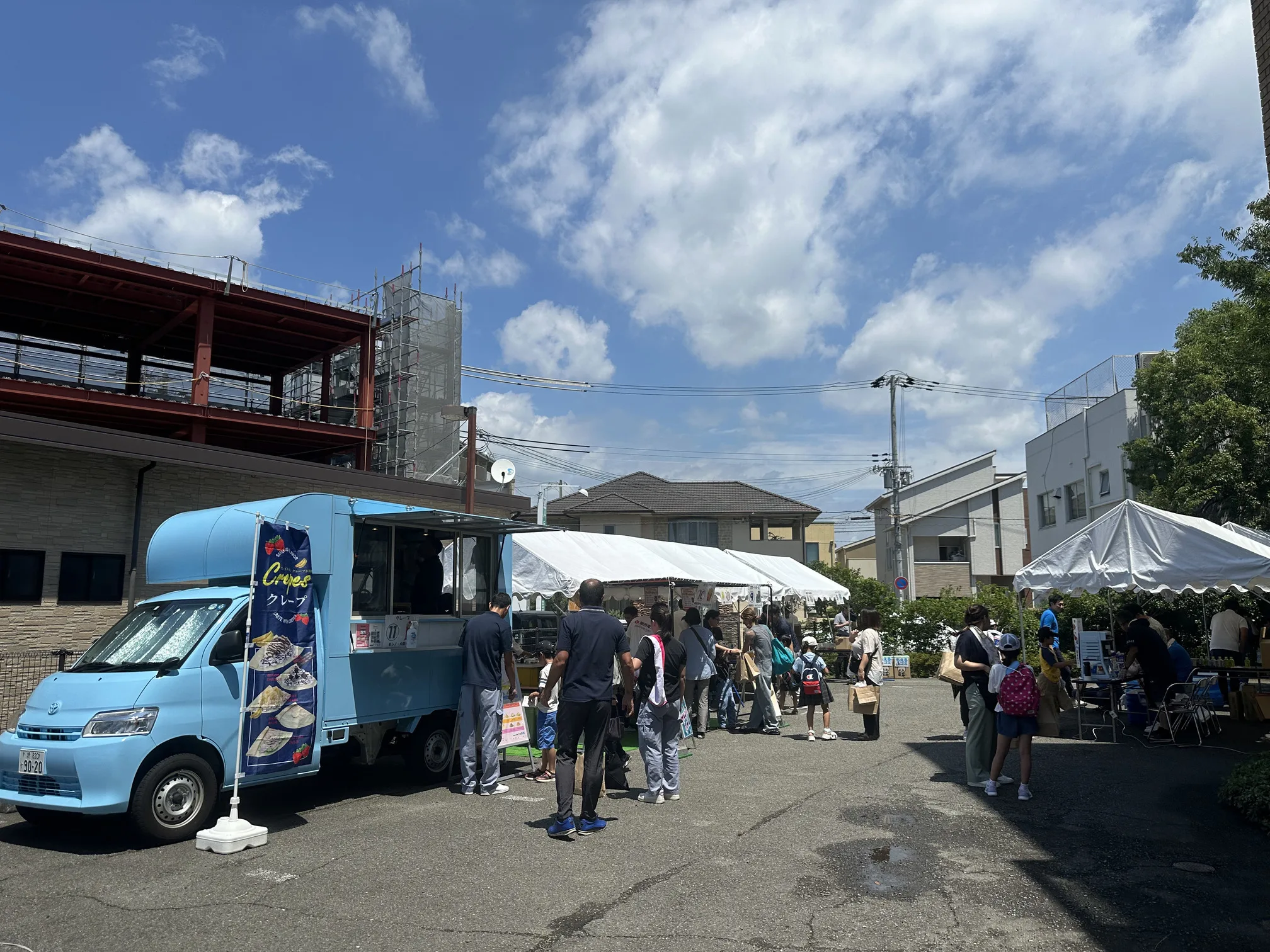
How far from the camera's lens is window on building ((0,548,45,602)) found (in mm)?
13836

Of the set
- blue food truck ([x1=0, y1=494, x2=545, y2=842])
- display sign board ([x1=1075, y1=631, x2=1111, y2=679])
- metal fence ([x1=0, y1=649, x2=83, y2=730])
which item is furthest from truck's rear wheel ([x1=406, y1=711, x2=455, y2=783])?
display sign board ([x1=1075, y1=631, x2=1111, y2=679])

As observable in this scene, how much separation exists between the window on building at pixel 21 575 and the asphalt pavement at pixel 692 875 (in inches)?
280

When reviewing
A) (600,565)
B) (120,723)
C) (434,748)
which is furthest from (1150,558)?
(120,723)

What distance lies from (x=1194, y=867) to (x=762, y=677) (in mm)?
7428

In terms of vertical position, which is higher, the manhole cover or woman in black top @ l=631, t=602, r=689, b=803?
Answer: woman in black top @ l=631, t=602, r=689, b=803

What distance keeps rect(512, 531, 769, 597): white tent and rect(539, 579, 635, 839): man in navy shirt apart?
5393 mm

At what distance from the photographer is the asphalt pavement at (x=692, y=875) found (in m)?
5.00

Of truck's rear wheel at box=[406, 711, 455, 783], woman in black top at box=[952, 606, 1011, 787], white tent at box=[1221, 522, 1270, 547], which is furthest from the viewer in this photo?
white tent at box=[1221, 522, 1270, 547]

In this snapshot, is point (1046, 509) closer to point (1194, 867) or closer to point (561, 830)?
point (1194, 867)

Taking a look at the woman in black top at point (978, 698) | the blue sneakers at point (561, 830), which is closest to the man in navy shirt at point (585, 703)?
the blue sneakers at point (561, 830)

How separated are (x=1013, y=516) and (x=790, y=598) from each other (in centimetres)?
2985

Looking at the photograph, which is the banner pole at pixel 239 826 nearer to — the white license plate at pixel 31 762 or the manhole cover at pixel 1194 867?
the white license plate at pixel 31 762

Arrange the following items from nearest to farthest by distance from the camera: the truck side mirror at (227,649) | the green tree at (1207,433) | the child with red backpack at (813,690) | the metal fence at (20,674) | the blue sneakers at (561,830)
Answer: the blue sneakers at (561,830), the truck side mirror at (227,649), the metal fence at (20,674), the child with red backpack at (813,690), the green tree at (1207,433)

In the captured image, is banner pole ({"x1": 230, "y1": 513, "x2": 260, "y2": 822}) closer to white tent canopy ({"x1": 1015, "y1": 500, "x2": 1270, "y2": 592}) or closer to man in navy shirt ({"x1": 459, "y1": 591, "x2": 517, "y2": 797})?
man in navy shirt ({"x1": 459, "y1": 591, "x2": 517, "y2": 797})
